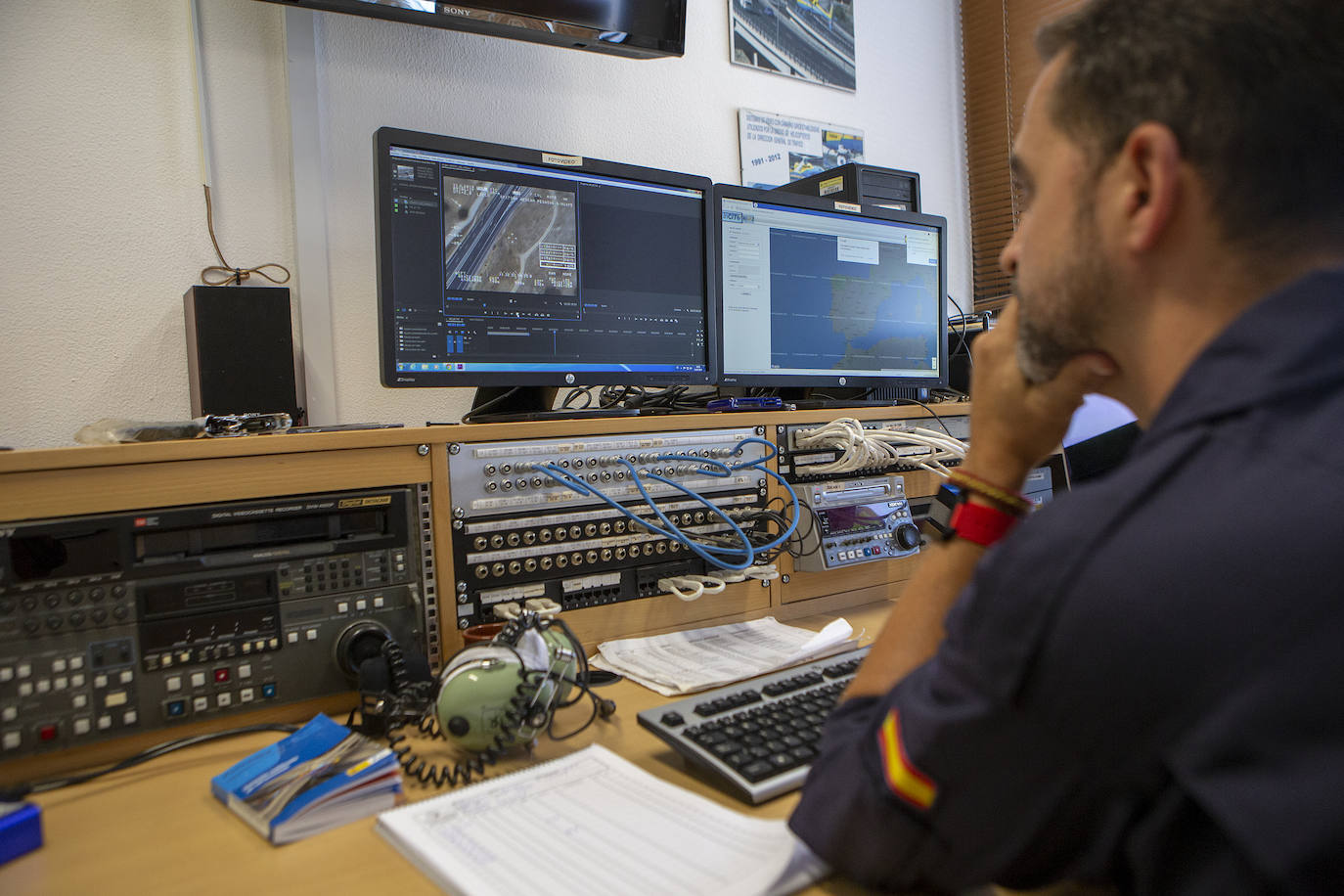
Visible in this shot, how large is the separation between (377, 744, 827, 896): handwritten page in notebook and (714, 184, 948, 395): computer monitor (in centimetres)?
83

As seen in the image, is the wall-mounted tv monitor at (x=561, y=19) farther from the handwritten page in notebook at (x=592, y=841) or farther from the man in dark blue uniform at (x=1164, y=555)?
the handwritten page in notebook at (x=592, y=841)

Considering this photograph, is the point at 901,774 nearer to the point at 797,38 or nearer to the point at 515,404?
the point at 515,404

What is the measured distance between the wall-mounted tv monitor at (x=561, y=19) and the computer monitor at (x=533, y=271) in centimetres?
52

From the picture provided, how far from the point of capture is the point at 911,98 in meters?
2.51

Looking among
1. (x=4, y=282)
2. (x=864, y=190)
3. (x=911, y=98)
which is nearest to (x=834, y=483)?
(x=864, y=190)

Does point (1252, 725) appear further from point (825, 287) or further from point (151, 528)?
point (825, 287)

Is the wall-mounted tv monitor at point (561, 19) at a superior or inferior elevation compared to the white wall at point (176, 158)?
superior

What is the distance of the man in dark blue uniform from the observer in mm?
379

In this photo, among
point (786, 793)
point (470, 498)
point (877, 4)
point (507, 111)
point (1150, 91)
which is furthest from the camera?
point (877, 4)

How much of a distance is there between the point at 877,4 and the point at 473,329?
1955 millimetres

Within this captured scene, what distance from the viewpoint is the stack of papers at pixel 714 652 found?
3.24 ft

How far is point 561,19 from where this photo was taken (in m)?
1.61

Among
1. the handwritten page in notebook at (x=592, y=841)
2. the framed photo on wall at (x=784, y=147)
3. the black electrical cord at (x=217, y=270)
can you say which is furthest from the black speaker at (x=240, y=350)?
the framed photo on wall at (x=784, y=147)

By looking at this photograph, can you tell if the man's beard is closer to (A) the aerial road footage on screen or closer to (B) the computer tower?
(A) the aerial road footage on screen
